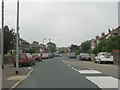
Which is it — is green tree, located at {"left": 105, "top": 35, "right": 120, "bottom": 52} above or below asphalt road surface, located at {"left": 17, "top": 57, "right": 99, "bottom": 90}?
above

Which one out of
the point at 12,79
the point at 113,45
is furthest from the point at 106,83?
the point at 113,45

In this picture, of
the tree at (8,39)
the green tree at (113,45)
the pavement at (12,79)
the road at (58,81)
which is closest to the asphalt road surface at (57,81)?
the road at (58,81)

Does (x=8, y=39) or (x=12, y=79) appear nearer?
(x=12, y=79)

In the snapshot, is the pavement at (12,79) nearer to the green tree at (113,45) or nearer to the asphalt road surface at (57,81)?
the asphalt road surface at (57,81)

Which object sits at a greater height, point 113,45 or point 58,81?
point 113,45

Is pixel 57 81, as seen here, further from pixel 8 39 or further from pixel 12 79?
pixel 8 39

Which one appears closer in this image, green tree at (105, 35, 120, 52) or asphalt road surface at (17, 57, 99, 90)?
asphalt road surface at (17, 57, 99, 90)

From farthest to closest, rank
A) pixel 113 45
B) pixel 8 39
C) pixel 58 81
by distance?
pixel 113 45
pixel 8 39
pixel 58 81

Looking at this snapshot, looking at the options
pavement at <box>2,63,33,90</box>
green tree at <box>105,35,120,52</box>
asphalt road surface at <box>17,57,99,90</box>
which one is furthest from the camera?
green tree at <box>105,35,120,52</box>

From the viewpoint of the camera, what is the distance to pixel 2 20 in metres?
34.2

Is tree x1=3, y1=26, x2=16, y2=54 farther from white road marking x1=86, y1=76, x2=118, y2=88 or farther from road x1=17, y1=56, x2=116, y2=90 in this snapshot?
white road marking x1=86, y1=76, x2=118, y2=88

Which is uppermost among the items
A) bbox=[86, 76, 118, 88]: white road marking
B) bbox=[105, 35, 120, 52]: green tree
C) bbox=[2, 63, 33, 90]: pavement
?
bbox=[105, 35, 120, 52]: green tree

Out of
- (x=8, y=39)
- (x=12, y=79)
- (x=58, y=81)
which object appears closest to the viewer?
(x=58, y=81)

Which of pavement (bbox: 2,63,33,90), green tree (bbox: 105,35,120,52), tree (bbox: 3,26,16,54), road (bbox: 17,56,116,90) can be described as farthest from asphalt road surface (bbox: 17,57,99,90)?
green tree (bbox: 105,35,120,52)
